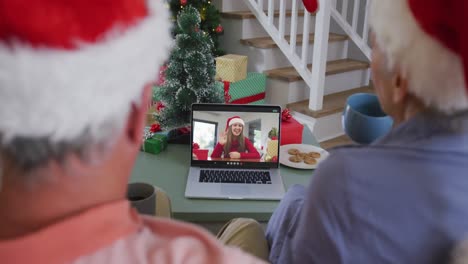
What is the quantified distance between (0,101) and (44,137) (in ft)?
0.17

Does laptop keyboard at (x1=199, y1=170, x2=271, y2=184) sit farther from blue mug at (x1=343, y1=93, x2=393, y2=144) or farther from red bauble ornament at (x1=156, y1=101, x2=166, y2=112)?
red bauble ornament at (x1=156, y1=101, x2=166, y2=112)

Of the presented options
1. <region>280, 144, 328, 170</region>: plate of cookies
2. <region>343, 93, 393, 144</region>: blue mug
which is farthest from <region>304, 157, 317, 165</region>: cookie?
<region>343, 93, 393, 144</region>: blue mug

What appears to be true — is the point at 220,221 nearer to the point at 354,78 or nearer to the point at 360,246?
the point at 360,246

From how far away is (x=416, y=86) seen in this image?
0.73m

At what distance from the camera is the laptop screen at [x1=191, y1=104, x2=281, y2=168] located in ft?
4.42

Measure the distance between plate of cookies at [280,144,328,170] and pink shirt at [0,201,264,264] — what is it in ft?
2.71

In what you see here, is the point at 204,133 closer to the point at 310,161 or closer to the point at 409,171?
the point at 310,161

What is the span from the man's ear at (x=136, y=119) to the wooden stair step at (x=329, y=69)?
2674mm

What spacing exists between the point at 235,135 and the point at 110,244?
865 mm

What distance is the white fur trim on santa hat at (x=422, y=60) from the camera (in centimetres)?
68

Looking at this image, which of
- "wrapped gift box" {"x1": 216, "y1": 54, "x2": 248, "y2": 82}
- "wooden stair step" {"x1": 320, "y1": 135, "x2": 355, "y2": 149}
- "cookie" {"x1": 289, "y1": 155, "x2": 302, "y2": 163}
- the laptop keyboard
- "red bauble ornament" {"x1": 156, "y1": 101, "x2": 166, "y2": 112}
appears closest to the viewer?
the laptop keyboard

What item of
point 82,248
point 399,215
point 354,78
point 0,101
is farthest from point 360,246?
point 354,78

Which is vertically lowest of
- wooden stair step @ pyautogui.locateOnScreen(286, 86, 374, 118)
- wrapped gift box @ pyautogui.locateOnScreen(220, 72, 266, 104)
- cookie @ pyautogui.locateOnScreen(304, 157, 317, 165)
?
wooden stair step @ pyautogui.locateOnScreen(286, 86, 374, 118)

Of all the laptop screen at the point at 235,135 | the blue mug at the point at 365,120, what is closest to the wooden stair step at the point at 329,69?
the laptop screen at the point at 235,135
